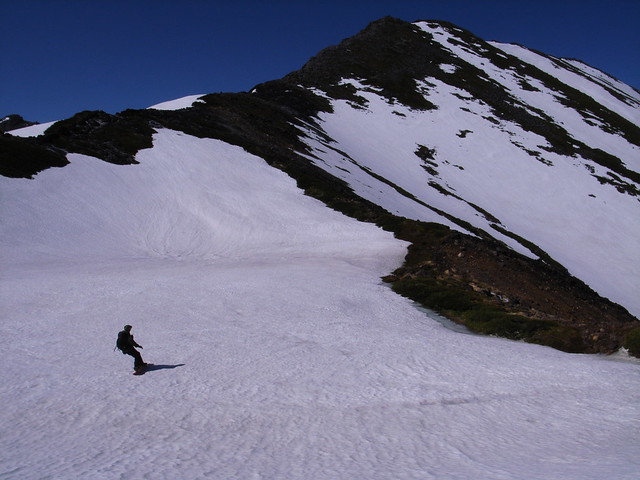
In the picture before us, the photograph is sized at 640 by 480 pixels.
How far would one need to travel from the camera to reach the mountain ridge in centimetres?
2773

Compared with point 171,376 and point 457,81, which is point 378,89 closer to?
point 457,81

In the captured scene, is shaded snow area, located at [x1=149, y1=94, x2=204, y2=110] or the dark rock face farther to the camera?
the dark rock face

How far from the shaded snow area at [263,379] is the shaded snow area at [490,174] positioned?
25.0 meters

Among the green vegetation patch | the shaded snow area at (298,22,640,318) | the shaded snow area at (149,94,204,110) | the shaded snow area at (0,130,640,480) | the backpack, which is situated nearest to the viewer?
the shaded snow area at (0,130,640,480)

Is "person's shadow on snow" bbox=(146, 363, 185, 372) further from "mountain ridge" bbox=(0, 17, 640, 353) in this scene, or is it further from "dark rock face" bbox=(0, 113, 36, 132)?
"dark rock face" bbox=(0, 113, 36, 132)

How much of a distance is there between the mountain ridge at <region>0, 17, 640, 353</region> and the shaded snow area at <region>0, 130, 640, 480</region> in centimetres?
320

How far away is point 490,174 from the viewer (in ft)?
240

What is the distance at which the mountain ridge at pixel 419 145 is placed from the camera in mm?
27734

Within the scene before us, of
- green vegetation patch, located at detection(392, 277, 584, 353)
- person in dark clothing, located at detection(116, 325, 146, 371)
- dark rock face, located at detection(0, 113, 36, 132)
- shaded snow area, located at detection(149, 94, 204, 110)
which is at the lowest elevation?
person in dark clothing, located at detection(116, 325, 146, 371)

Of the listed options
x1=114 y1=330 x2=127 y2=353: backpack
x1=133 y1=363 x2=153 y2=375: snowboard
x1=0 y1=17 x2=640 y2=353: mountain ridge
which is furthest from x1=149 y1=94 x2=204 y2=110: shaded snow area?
x1=133 y1=363 x2=153 y2=375: snowboard

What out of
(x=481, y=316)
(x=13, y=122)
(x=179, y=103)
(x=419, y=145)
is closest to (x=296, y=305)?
(x=481, y=316)

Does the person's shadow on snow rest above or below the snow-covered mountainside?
below

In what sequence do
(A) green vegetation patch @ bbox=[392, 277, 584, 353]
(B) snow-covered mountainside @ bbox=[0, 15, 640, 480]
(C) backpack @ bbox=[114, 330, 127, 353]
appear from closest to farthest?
(B) snow-covered mountainside @ bbox=[0, 15, 640, 480]
(C) backpack @ bbox=[114, 330, 127, 353]
(A) green vegetation patch @ bbox=[392, 277, 584, 353]

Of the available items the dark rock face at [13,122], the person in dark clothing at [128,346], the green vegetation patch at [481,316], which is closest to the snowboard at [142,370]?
the person in dark clothing at [128,346]
